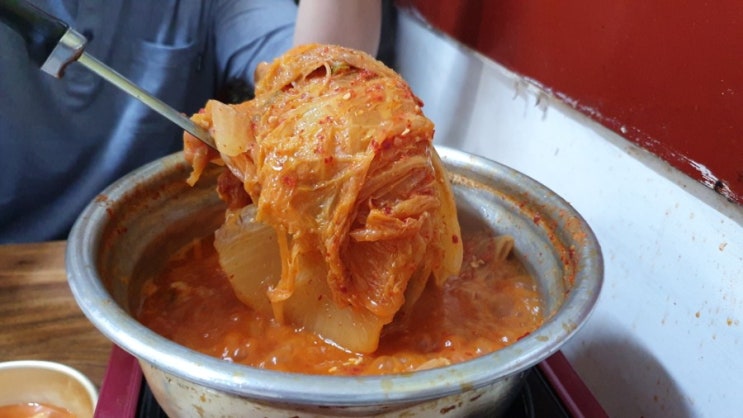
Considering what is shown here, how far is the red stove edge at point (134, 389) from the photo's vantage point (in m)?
0.90

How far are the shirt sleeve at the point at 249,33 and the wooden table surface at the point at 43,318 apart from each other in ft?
2.91

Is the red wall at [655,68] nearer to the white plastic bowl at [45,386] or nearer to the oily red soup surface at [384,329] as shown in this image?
the oily red soup surface at [384,329]

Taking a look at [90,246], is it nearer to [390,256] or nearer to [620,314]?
[390,256]

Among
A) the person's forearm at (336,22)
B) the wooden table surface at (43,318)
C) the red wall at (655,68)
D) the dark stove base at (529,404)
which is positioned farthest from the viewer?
the person's forearm at (336,22)

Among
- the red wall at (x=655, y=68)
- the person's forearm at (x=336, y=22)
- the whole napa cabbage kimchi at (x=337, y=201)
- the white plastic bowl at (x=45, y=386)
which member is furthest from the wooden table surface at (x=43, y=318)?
the red wall at (x=655, y=68)

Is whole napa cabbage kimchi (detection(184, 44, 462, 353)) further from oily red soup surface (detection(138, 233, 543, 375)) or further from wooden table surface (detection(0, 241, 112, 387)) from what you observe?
wooden table surface (detection(0, 241, 112, 387))

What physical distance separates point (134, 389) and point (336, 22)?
107 cm

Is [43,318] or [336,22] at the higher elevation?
[336,22]

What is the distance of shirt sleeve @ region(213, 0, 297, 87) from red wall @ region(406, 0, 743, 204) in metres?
0.82

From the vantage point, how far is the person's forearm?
159 cm

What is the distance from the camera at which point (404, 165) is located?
0.84m

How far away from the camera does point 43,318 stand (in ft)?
3.88

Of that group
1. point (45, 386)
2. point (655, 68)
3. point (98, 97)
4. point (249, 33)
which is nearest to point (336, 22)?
point (249, 33)

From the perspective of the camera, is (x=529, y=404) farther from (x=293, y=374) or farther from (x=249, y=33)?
(x=249, y=33)
